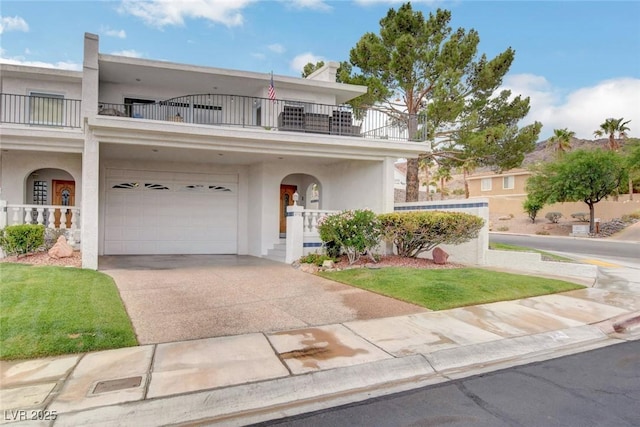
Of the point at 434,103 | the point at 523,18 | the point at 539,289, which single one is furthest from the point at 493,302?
the point at 523,18

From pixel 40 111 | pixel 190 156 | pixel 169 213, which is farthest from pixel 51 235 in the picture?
pixel 40 111

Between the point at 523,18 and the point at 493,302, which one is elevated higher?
the point at 523,18

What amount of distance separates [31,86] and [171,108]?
4684 mm

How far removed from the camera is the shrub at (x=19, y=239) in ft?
33.4

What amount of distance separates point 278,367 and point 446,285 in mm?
4722

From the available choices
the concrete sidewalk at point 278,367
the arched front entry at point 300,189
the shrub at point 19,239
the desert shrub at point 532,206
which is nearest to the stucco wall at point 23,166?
the shrub at point 19,239

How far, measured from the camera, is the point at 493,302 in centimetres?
750

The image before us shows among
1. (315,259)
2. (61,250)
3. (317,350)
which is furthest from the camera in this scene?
(315,259)

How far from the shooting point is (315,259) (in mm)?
11289

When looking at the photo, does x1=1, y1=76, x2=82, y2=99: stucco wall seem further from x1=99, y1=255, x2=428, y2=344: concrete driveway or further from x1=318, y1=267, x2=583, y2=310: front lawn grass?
x1=318, y1=267, x2=583, y2=310: front lawn grass

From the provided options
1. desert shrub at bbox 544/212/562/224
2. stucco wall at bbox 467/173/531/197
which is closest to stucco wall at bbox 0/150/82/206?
desert shrub at bbox 544/212/562/224

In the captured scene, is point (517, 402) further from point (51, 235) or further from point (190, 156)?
point (51, 235)

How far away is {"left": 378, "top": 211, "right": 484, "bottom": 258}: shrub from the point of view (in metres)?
10.2

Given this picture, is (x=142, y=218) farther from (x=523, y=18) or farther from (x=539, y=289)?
(x=523, y=18)
